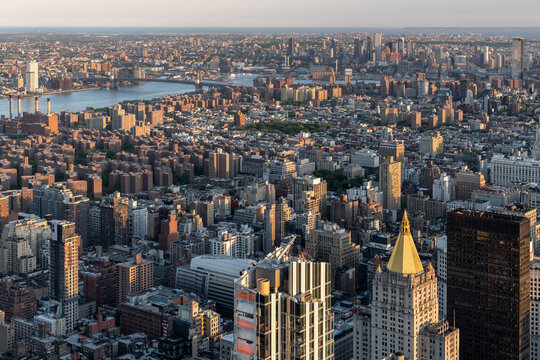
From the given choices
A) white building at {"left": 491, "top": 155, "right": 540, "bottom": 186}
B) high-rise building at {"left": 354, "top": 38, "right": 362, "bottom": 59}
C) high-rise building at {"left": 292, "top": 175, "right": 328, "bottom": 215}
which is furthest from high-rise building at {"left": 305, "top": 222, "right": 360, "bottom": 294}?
high-rise building at {"left": 354, "top": 38, "right": 362, "bottom": 59}

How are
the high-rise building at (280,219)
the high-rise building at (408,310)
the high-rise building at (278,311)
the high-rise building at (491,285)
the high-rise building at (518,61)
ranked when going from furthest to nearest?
the high-rise building at (518,61) < the high-rise building at (280,219) < the high-rise building at (491,285) < the high-rise building at (408,310) < the high-rise building at (278,311)

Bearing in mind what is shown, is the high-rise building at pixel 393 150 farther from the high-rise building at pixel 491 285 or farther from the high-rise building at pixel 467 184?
the high-rise building at pixel 491 285

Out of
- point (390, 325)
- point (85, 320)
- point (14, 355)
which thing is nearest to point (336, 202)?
point (85, 320)

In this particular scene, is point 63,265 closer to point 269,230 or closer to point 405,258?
point 269,230

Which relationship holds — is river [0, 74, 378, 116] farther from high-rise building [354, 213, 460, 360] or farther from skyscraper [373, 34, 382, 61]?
high-rise building [354, 213, 460, 360]

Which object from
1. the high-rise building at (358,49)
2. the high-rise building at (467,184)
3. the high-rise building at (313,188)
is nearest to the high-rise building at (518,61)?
the high-rise building at (358,49)

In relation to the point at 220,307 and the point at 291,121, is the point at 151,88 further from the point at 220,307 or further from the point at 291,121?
the point at 220,307

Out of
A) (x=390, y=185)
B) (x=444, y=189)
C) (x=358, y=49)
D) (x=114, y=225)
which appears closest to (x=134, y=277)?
(x=114, y=225)
